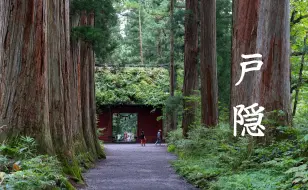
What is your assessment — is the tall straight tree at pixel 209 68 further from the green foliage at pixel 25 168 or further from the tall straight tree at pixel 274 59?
the green foliage at pixel 25 168

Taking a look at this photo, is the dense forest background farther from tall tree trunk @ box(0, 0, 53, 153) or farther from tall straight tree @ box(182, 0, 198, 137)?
tall straight tree @ box(182, 0, 198, 137)

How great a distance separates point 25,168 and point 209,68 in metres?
12.0

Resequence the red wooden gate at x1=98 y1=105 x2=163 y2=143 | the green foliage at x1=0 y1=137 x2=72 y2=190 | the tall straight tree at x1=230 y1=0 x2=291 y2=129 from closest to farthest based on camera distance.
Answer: the green foliage at x1=0 y1=137 x2=72 y2=190 < the tall straight tree at x1=230 y1=0 x2=291 y2=129 < the red wooden gate at x1=98 y1=105 x2=163 y2=143

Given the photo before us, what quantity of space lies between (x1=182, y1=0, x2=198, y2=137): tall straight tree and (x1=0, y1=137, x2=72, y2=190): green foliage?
14.7 meters

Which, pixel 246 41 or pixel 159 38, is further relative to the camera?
pixel 159 38

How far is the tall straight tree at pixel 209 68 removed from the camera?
59.3ft

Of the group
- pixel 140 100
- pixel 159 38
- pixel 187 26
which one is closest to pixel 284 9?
pixel 187 26

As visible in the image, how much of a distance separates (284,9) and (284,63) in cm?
107

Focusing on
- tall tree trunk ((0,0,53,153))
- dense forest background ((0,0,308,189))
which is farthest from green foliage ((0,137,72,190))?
tall tree trunk ((0,0,53,153))

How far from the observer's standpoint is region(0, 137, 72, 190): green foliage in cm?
592

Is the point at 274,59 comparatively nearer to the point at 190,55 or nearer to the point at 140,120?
the point at 190,55

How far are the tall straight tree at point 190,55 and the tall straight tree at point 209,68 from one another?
13.6 ft

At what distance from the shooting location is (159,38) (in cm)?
4619

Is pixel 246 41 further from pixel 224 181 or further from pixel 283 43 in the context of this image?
pixel 224 181
